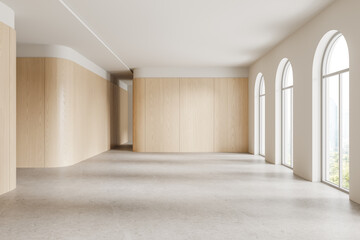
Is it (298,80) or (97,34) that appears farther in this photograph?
(97,34)

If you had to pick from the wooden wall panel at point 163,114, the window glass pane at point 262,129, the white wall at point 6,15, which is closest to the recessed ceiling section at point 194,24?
the white wall at point 6,15

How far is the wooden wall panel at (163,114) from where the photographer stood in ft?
53.9

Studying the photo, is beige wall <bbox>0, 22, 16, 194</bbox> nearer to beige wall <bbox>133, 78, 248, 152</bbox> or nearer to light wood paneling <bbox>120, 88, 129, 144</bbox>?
beige wall <bbox>133, 78, 248, 152</bbox>

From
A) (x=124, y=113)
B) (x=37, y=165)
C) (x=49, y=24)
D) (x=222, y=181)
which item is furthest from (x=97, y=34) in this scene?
(x=124, y=113)

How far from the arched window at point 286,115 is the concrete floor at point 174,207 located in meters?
1.71

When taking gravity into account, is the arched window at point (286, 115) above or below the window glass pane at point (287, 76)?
below

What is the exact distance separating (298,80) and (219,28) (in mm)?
2576

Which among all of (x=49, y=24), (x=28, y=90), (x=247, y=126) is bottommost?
(x=247, y=126)

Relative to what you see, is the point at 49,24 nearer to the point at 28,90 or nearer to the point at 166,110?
the point at 28,90

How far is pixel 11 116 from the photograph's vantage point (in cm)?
734

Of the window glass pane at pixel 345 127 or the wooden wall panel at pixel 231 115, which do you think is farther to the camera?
the wooden wall panel at pixel 231 115

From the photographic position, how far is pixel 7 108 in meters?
7.14

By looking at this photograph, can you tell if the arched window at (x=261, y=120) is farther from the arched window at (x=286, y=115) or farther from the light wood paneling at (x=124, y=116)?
the light wood paneling at (x=124, y=116)

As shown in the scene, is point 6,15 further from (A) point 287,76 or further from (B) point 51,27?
(A) point 287,76
